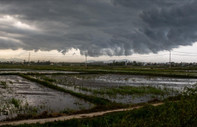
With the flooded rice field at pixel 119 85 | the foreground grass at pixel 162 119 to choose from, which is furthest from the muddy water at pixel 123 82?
the foreground grass at pixel 162 119

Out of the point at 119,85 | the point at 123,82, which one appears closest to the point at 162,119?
the point at 119,85

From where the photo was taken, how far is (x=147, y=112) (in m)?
8.04

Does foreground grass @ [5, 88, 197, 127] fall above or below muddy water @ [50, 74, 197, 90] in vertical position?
Answer: above

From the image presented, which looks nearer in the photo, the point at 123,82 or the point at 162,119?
the point at 162,119

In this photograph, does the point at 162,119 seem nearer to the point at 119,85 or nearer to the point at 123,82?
the point at 119,85

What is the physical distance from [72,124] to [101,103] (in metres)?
4.19

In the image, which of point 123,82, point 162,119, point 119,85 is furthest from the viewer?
point 123,82

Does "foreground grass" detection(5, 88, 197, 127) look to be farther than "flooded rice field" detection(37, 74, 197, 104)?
No

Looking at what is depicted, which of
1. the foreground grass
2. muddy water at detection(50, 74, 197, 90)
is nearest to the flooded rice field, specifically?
muddy water at detection(50, 74, 197, 90)

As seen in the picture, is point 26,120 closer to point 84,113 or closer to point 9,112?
point 9,112

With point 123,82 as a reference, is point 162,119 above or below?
above

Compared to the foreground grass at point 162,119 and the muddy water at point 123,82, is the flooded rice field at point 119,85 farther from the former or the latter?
the foreground grass at point 162,119

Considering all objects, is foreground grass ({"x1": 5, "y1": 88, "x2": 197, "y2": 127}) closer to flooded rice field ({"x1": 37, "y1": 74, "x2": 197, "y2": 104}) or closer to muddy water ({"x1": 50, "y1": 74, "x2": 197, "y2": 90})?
flooded rice field ({"x1": 37, "y1": 74, "x2": 197, "y2": 104})

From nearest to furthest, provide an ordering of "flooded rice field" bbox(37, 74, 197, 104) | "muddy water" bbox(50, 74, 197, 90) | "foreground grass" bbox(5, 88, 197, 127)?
"foreground grass" bbox(5, 88, 197, 127) → "flooded rice field" bbox(37, 74, 197, 104) → "muddy water" bbox(50, 74, 197, 90)
